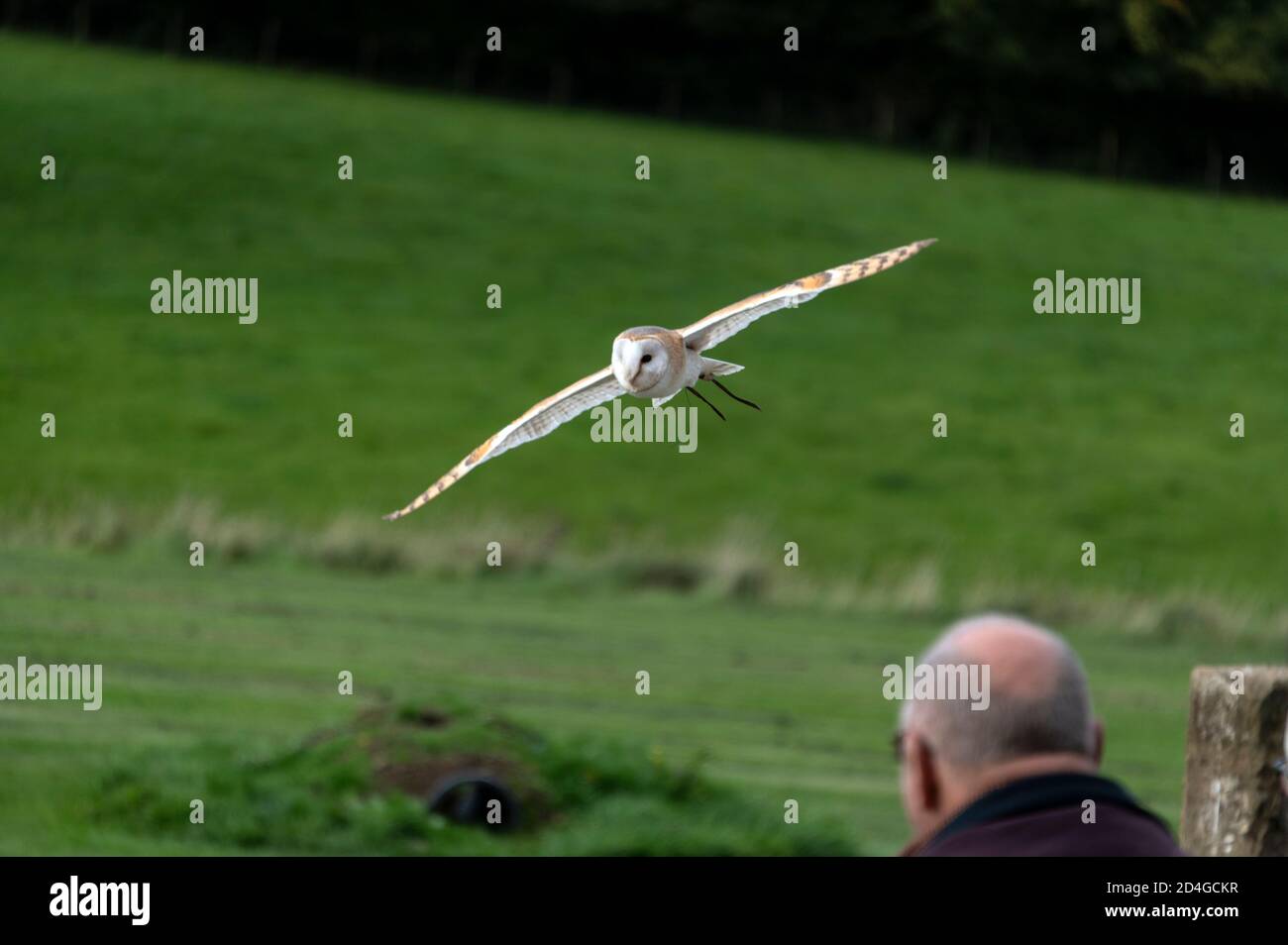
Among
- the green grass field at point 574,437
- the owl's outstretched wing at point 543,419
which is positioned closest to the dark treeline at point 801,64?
the green grass field at point 574,437

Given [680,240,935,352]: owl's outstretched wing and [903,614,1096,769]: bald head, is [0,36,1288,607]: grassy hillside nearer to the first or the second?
[680,240,935,352]: owl's outstretched wing

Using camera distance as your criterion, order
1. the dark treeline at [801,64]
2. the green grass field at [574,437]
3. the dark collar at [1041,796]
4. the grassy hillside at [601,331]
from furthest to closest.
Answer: the dark treeline at [801,64]
the grassy hillside at [601,331]
the green grass field at [574,437]
the dark collar at [1041,796]

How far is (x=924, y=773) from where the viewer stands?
3.99 m

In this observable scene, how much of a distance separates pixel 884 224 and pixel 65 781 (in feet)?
103

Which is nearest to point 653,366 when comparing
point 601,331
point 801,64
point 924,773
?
point 924,773

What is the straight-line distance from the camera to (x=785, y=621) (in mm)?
21641

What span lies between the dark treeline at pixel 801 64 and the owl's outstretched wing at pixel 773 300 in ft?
121

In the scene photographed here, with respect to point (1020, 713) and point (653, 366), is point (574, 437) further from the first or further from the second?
point (1020, 713)

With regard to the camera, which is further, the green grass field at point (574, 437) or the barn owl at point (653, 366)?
the green grass field at point (574, 437)

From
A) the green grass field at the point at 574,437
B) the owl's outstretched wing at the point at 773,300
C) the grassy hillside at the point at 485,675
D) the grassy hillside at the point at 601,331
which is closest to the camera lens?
the owl's outstretched wing at the point at 773,300

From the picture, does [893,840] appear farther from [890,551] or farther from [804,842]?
[890,551]

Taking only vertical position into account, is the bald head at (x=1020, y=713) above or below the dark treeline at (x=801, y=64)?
below

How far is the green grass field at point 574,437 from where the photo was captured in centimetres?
1666

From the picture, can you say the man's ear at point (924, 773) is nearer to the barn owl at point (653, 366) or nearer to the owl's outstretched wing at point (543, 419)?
the barn owl at point (653, 366)
